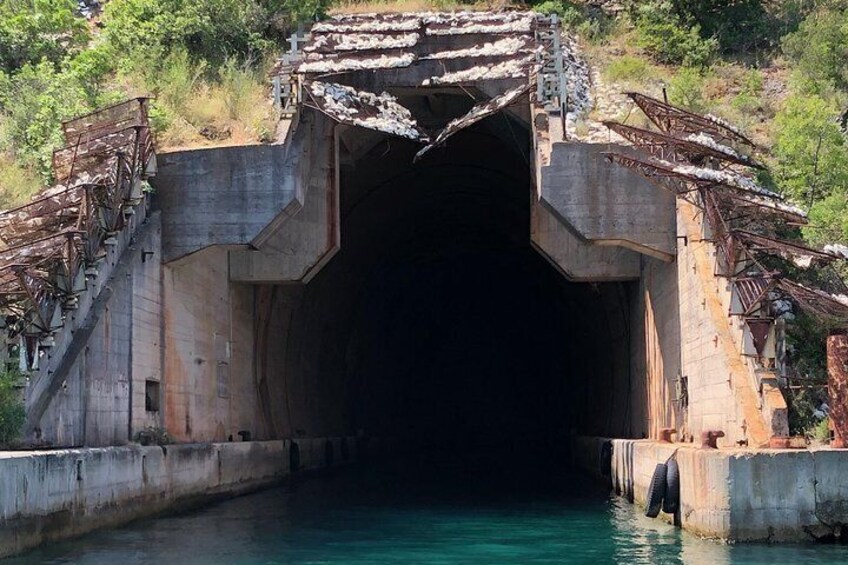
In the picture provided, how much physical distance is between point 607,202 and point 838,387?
794cm

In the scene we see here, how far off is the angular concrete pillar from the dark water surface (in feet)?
6.36

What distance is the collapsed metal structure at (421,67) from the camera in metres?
26.9

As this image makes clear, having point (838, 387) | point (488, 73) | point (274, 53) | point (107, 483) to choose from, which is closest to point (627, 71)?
point (488, 73)

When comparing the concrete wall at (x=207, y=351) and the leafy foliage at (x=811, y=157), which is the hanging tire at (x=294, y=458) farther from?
the leafy foliage at (x=811, y=157)

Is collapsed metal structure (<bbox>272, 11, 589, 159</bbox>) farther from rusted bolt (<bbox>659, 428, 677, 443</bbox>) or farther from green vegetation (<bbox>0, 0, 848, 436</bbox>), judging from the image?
rusted bolt (<bbox>659, 428, 677, 443</bbox>)

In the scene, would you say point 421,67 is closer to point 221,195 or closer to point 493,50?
point 493,50

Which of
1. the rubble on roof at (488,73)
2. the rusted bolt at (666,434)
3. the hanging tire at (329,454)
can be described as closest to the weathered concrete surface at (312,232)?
the rubble on roof at (488,73)

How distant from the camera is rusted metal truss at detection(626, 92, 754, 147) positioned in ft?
83.4

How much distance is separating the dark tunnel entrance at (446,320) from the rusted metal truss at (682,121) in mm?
3752

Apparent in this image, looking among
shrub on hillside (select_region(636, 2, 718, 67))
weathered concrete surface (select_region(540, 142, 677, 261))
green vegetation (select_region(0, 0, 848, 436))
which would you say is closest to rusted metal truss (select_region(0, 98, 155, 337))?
green vegetation (select_region(0, 0, 848, 436))

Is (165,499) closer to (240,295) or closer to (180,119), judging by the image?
(240,295)

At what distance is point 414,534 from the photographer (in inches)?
832

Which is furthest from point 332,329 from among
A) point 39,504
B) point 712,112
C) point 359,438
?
point 39,504

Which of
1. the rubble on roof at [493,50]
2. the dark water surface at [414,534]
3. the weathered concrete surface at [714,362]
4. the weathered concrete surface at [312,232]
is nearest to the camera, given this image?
the dark water surface at [414,534]
